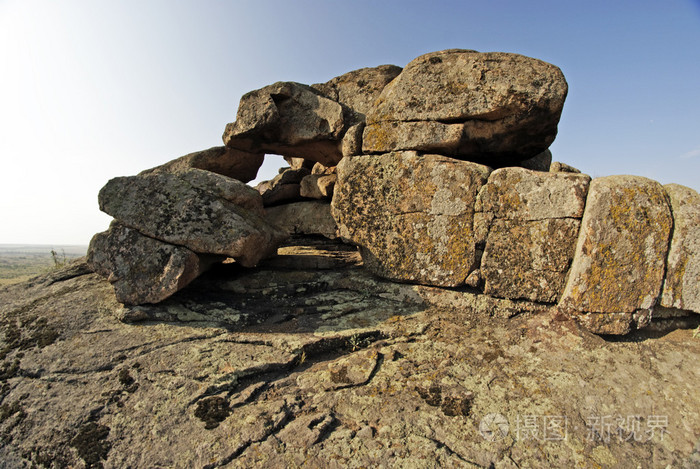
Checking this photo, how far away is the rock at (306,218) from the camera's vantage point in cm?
996

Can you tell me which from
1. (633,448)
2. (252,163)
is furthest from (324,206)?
(633,448)

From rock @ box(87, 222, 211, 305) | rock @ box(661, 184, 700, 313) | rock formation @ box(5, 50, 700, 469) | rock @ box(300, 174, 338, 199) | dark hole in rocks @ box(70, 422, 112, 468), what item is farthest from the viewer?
rock @ box(300, 174, 338, 199)

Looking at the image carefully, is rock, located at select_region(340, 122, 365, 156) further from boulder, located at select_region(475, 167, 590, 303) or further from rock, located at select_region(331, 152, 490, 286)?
boulder, located at select_region(475, 167, 590, 303)

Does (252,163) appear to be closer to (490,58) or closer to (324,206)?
(324,206)

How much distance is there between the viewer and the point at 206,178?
7.41 m

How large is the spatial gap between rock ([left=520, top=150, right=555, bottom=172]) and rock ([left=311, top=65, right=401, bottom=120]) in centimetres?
424

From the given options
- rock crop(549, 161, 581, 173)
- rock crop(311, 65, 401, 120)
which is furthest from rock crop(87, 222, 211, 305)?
rock crop(549, 161, 581, 173)

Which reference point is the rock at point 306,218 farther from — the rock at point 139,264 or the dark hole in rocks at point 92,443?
the dark hole in rocks at point 92,443

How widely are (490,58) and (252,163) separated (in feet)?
22.5

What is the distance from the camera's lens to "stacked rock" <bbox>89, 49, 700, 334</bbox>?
545cm

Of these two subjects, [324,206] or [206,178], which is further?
[324,206]

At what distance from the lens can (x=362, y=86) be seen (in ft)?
33.4

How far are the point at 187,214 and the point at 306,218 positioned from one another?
3.98m

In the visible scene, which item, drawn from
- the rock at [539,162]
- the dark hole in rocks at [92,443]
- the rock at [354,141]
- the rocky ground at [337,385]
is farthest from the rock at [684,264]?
the dark hole in rocks at [92,443]
